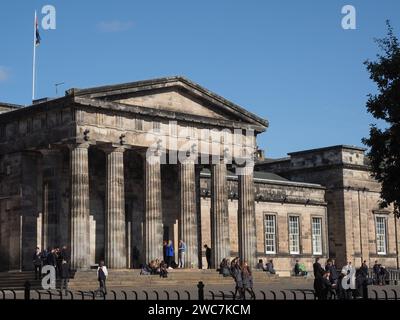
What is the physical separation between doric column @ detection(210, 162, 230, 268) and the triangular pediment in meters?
3.09

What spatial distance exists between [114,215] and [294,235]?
19.1 metres

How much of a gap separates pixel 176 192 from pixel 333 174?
15.0 m

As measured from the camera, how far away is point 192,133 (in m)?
41.7

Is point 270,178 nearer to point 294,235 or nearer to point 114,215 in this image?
point 294,235

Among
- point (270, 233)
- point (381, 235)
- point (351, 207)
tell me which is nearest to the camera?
point (270, 233)

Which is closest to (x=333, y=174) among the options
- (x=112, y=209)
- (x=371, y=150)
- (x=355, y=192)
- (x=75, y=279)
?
(x=355, y=192)

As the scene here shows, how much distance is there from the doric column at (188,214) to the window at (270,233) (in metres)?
11.4

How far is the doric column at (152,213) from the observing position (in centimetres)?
3894

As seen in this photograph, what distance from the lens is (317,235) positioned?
181ft

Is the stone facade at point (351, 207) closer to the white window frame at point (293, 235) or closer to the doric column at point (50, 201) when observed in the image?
the white window frame at point (293, 235)

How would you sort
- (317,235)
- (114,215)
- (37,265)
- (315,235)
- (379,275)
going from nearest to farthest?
(37,265), (114,215), (379,275), (315,235), (317,235)

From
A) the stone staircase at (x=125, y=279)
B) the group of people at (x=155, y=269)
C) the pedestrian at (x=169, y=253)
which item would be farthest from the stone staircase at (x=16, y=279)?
the pedestrian at (x=169, y=253)

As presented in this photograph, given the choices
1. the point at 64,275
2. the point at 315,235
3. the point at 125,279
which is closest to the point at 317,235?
the point at 315,235

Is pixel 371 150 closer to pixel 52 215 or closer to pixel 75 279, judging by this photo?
pixel 75 279
